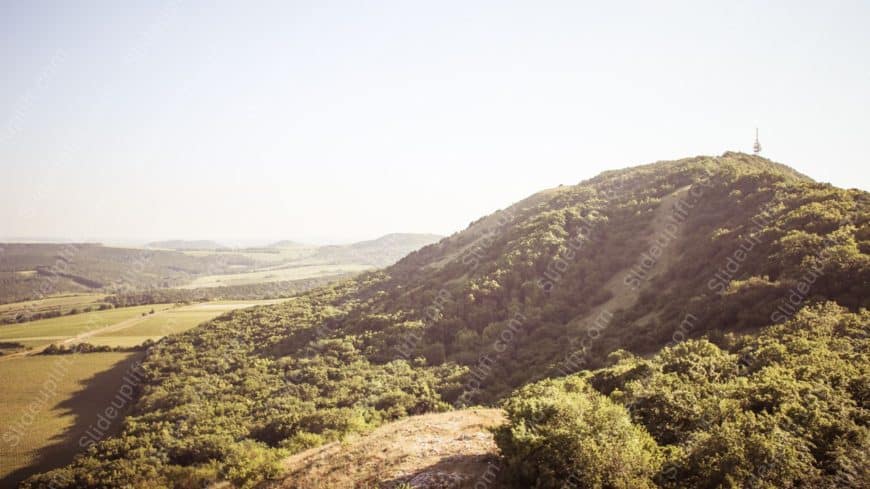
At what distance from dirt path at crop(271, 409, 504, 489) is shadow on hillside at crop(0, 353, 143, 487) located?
23.4 m

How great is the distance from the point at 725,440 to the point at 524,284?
25368 millimetres

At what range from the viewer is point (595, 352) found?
21.6 meters

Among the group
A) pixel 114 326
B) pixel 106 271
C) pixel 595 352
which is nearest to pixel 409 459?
pixel 595 352

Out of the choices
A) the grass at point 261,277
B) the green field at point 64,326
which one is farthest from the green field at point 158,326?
the grass at point 261,277

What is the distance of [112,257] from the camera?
552 feet

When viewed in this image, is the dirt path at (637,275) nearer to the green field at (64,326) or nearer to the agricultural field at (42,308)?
the green field at (64,326)

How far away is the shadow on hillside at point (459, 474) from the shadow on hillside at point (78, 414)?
1134 inches

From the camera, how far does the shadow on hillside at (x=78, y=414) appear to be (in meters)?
25.4

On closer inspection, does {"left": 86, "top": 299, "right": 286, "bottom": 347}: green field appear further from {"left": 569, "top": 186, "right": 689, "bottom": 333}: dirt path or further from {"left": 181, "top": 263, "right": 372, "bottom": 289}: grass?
{"left": 181, "top": 263, "right": 372, "bottom": 289}: grass

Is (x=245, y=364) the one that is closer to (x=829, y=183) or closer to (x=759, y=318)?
(x=759, y=318)

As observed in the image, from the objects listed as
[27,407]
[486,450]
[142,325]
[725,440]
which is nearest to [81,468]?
[27,407]

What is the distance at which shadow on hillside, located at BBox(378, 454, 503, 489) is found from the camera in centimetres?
914

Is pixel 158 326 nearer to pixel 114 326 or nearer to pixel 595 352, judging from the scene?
pixel 114 326

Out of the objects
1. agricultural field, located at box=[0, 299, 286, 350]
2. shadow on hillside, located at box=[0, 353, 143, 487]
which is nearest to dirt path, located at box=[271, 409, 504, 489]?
shadow on hillside, located at box=[0, 353, 143, 487]
